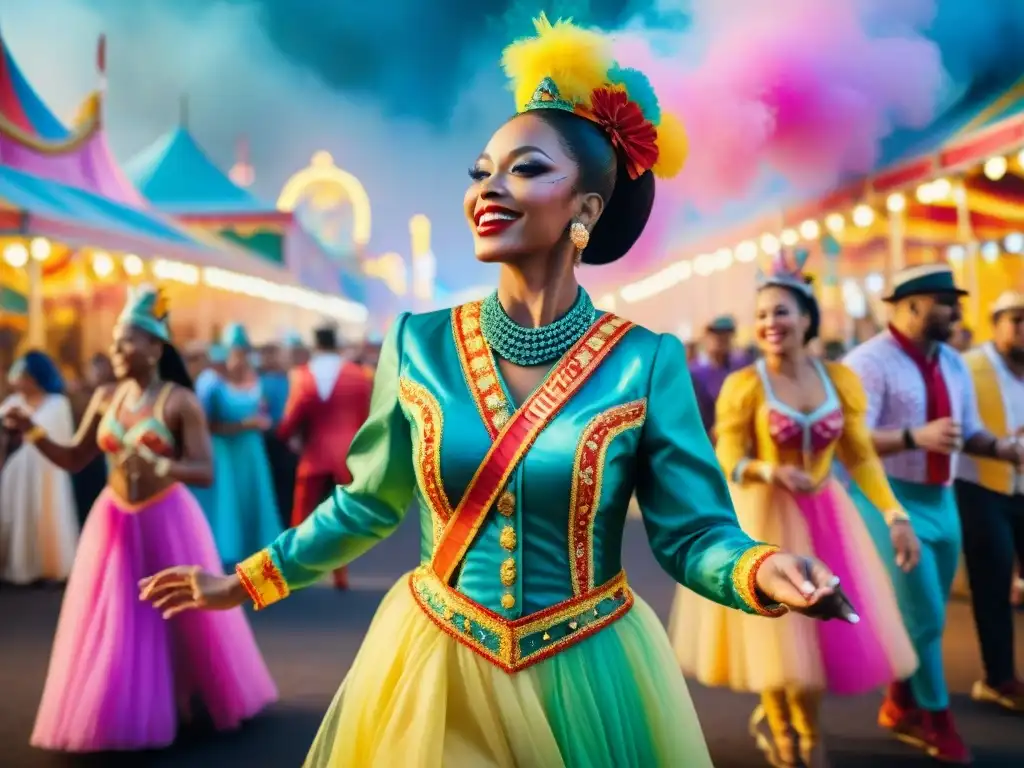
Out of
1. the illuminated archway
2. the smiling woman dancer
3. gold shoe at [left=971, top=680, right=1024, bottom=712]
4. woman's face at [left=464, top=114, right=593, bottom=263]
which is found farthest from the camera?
the illuminated archway

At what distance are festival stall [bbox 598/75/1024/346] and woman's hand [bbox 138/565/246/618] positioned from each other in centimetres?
880

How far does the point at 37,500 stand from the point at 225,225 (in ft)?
43.2

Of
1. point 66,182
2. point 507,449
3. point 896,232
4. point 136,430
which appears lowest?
point 507,449

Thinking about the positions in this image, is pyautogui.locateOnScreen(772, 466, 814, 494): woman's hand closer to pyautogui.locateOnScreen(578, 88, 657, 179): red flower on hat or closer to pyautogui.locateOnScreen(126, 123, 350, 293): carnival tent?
pyautogui.locateOnScreen(578, 88, 657, 179): red flower on hat

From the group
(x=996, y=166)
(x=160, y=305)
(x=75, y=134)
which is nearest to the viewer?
(x=160, y=305)

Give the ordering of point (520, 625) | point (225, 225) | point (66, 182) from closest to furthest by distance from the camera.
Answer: point (520, 625) → point (66, 182) → point (225, 225)

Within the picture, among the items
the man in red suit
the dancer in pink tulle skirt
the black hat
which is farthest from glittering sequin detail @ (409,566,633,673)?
the man in red suit

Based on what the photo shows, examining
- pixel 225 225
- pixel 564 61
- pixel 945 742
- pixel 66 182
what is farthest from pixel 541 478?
pixel 225 225

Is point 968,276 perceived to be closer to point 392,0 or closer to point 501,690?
point 392,0

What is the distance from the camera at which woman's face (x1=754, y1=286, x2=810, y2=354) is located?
3773 millimetres

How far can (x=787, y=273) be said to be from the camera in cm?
380

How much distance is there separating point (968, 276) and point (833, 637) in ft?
32.7

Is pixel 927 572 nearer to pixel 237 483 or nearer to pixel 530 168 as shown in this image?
pixel 530 168

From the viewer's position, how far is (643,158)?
1934 millimetres
